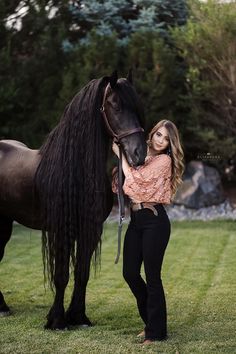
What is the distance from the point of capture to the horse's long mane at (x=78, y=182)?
411 centimetres

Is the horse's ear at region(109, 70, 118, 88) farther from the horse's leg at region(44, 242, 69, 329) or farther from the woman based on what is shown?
the horse's leg at region(44, 242, 69, 329)

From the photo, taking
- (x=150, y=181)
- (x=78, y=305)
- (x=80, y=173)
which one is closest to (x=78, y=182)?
(x=80, y=173)

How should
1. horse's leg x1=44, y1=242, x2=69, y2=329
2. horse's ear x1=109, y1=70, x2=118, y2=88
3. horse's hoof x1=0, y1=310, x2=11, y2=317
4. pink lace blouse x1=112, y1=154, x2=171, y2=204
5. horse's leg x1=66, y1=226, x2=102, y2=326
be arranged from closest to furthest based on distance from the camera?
pink lace blouse x1=112, y1=154, x2=171, y2=204 → horse's ear x1=109, y1=70, x2=118, y2=88 → horse's leg x1=44, y1=242, x2=69, y2=329 → horse's leg x1=66, y1=226, x2=102, y2=326 → horse's hoof x1=0, y1=310, x2=11, y2=317

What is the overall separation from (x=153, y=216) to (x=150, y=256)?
0.85ft

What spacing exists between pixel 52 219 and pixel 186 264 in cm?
352

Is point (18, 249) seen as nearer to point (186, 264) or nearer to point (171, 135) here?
point (186, 264)

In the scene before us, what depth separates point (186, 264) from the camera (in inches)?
289

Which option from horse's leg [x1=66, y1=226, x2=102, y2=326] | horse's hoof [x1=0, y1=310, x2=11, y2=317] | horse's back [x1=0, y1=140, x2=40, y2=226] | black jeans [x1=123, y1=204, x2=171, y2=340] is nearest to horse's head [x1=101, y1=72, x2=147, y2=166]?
black jeans [x1=123, y1=204, x2=171, y2=340]

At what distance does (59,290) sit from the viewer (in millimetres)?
4266

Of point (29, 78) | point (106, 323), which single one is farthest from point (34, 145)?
point (106, 323)

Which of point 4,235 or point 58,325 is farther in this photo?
point 4,235

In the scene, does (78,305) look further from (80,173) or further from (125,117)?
(125,117)

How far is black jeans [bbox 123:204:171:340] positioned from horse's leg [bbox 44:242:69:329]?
458mm

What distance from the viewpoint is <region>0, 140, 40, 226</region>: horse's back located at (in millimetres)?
4422
